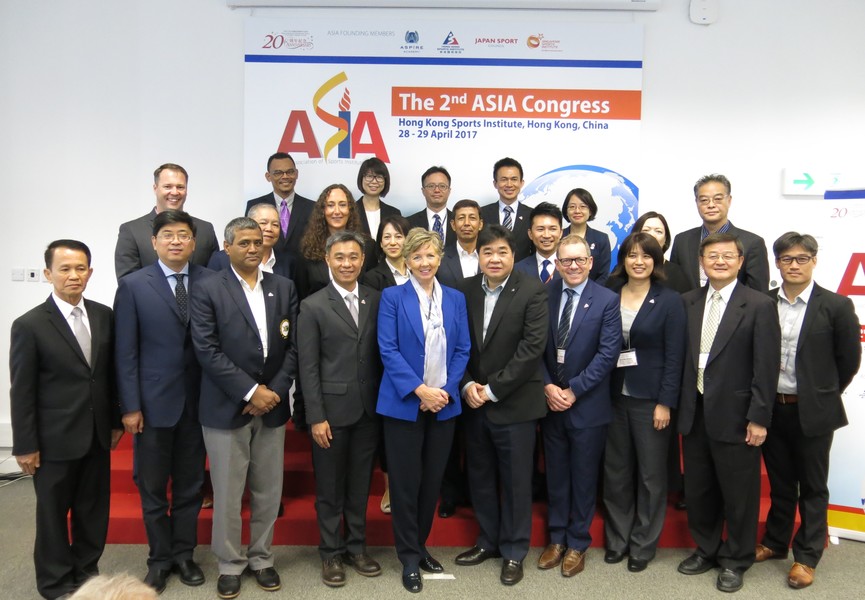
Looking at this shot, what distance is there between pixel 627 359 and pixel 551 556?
115 cm

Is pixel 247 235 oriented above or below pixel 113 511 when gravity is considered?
above

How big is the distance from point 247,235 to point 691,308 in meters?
2.29

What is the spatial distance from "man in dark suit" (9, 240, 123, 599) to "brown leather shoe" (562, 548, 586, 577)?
2.37 meters

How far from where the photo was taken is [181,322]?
295 cm

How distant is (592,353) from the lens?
316 cm

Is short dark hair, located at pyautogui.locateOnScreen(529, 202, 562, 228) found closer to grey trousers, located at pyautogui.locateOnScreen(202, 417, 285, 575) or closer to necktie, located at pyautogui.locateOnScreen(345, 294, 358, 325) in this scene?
necktie, located at pyautogui.locateOnScreen(345, 294, 358, 325)

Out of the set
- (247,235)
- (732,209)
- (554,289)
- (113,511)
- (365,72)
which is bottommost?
(113,511)

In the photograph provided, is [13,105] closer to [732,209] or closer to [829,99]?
[732,209]

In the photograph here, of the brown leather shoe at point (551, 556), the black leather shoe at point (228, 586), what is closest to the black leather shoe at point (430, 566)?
the brown leather shoe at point (551, 556)

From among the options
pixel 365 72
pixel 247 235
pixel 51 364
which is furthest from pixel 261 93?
pixel 51 364

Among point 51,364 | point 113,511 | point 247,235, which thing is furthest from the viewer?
point 113,511

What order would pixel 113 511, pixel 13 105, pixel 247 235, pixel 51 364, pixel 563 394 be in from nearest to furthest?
pixel 51 364 → pixel 247 235 → pixel 563 394 → pixel 113 511 → pixel 13 105

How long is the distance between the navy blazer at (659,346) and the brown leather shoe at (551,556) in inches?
36.9

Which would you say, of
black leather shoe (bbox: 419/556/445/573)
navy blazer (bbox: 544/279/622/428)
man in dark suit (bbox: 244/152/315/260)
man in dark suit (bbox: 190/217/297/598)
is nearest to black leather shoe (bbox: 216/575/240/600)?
man in dark suit (bbox: 190/217/297/598)
